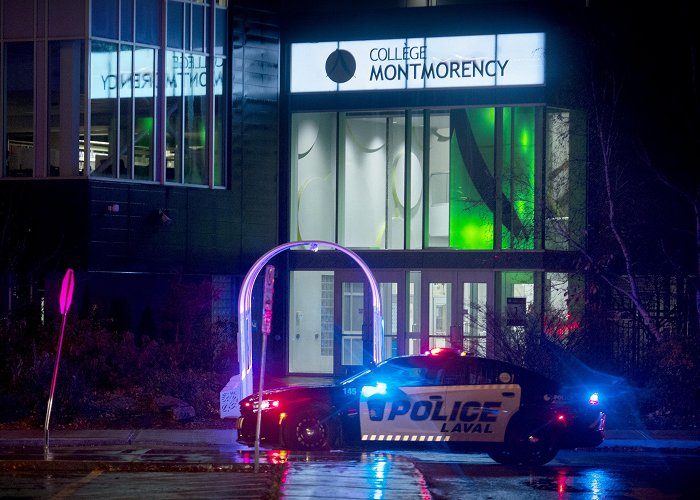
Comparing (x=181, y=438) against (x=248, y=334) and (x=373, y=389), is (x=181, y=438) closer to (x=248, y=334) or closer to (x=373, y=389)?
(x=248, y=334)

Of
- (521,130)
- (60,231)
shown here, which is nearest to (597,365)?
(521,130)

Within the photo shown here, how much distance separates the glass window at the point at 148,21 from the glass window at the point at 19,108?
2556 millimetres

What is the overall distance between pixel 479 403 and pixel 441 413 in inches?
21.7

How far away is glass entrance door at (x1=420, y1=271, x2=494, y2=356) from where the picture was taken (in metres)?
27.9

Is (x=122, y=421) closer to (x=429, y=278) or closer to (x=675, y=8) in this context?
(x=429, y=278)

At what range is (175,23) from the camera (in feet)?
88.5

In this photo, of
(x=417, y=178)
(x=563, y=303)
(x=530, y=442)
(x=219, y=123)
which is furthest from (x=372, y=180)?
(x=530, y=442)

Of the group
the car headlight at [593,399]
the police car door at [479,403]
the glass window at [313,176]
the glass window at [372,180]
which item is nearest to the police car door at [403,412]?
the police car door at [479,403]

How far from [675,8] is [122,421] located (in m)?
17.2

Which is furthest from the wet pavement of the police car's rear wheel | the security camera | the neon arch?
the security camera

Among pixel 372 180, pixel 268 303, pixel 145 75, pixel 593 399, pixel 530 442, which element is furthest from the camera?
pixel 372 180

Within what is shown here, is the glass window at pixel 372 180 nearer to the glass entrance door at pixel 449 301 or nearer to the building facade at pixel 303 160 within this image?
the building facade at pixel 303 160

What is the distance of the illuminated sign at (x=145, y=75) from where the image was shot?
84.7 feet

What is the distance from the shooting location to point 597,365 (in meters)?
21.1
